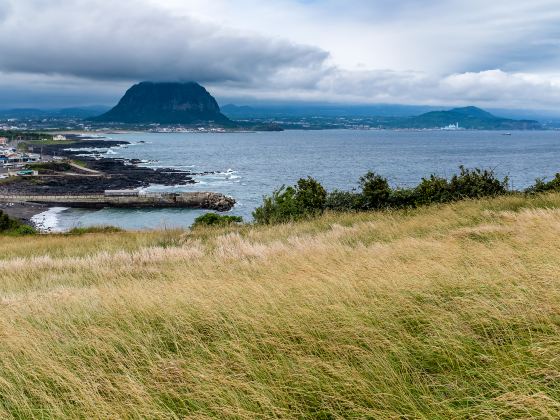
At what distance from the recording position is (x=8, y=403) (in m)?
4.07

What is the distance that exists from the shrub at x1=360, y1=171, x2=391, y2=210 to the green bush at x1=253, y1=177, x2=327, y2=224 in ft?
8.54

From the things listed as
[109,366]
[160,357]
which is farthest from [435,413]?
[109,366]

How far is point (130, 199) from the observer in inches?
3095

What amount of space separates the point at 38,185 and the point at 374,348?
4093 inches

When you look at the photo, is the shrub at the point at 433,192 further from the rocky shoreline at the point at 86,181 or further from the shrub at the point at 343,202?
the rocky shoreline at the point at 86,181

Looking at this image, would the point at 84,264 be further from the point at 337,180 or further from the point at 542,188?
the point at 337,180

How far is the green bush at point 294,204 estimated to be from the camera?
82.5 feet

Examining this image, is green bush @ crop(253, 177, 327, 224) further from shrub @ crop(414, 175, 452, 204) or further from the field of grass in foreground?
the field of grass in foreground

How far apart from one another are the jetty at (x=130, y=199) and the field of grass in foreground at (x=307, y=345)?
67.1m

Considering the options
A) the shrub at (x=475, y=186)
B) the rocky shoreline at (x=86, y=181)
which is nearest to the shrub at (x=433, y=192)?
the shrub at (x=475, y=186)

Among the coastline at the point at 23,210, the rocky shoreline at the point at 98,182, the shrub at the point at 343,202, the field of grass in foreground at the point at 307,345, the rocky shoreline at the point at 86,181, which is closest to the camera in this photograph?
the field of grass in foreground at the point at 307,345

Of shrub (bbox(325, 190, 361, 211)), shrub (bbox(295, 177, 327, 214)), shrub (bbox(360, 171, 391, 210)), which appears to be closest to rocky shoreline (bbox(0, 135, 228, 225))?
shrub (bbox(295, 177, 327, 214))

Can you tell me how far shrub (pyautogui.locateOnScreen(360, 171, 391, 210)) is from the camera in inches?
1027

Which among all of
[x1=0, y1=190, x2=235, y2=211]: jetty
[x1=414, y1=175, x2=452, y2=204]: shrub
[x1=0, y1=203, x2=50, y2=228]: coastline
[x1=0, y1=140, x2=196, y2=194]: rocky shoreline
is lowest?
[x1=0, y1=203, x2=50, y2=228]: coastline
